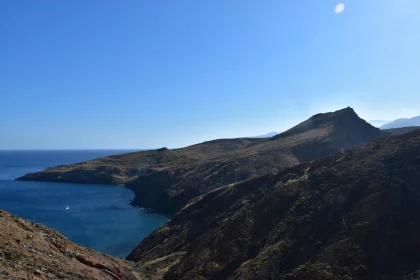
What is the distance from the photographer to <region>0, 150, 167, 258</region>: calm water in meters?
71.1

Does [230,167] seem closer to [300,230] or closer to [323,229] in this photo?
[300,230]

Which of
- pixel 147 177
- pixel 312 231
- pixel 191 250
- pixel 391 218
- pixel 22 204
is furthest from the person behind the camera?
pixel 147 177

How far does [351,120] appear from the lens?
146625mm

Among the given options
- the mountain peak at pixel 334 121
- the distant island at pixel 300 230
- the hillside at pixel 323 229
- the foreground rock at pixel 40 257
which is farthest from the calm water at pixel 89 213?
the mountain peak at pixel 334 121

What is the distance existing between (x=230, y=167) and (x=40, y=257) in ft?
296

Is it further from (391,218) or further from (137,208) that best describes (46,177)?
(391,218)

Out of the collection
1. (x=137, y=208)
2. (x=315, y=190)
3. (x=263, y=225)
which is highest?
(x=315, y=190)

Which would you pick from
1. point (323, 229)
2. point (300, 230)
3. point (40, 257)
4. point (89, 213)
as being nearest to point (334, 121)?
point (89, 213)

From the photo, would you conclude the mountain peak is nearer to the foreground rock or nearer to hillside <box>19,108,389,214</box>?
hillside <box>19,108,389,214</box>

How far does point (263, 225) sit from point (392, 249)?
1514 cm

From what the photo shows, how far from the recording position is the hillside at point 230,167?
107 metres

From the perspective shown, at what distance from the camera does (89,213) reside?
98562 mm

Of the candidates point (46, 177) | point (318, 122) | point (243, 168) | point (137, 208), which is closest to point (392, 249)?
point (243, 168)

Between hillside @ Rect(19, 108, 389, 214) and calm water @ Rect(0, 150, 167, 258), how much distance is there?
10173 mm
